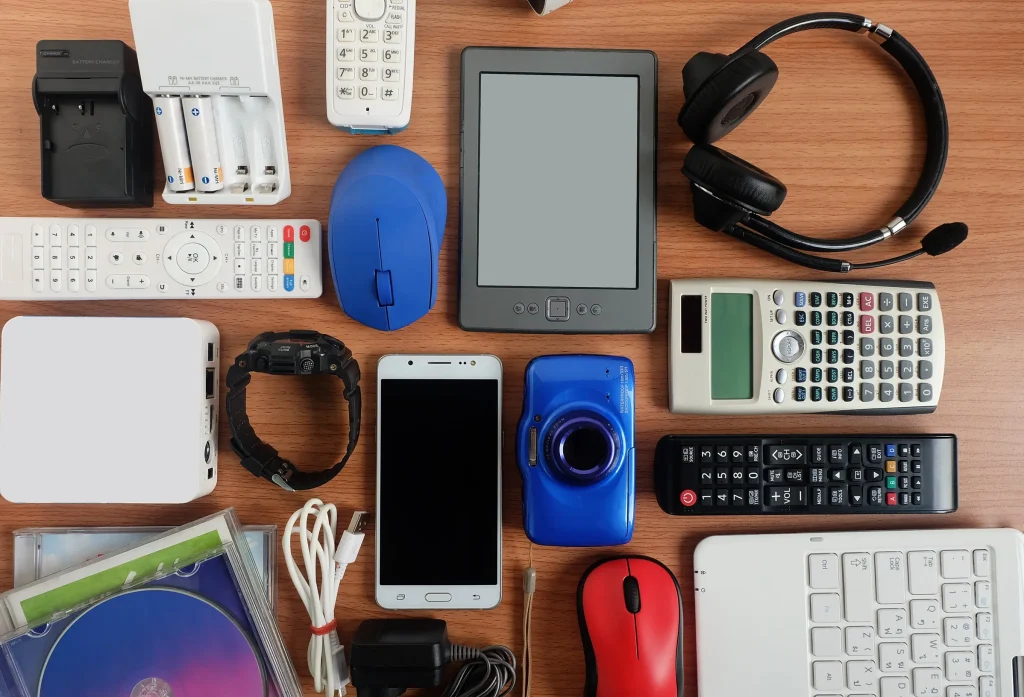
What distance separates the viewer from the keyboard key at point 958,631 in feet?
2.12


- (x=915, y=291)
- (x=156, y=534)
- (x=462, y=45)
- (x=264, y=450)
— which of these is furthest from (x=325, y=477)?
(x=915, y=291)

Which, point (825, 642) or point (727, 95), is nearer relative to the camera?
point (727, 95)

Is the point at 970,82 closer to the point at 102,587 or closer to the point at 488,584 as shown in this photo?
the point at 488,584

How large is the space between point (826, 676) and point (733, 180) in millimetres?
490

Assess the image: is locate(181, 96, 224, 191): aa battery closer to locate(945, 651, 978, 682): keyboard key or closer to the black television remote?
the black television remote

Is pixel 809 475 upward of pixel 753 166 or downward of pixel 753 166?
downward

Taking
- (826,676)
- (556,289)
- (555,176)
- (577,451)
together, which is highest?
(555,176)

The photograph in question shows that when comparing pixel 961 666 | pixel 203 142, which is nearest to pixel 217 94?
pixel 203 142

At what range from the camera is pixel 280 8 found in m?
0.64

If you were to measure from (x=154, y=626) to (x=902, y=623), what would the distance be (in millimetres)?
720

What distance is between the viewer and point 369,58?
590 mm

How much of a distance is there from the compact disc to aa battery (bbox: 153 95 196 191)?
38 centimetres

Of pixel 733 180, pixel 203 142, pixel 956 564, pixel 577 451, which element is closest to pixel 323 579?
pixel 577 451

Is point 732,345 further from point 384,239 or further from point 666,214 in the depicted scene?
point 384,239
